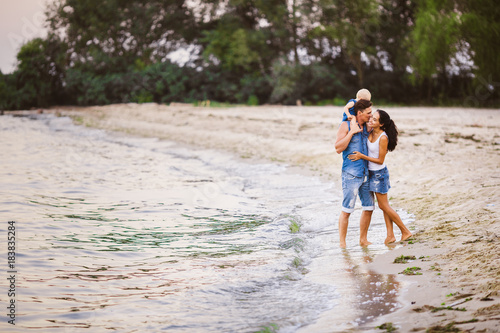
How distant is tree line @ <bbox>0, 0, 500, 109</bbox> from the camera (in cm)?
2152

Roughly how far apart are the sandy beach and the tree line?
442cm

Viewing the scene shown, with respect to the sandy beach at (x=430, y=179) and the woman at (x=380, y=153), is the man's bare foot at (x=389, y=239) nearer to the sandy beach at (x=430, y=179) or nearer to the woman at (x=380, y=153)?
the woman at (x=380, y=153)

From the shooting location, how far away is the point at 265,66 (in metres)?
32.4

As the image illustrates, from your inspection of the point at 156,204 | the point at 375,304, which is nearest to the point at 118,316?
the point at 375,304

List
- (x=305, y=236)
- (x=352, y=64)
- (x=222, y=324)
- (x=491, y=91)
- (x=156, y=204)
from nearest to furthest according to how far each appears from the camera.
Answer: (x=222, y=324) < (x=305, y=236) < (x=156, y=204) < (x=491, y=91) < (x=352, y=64)

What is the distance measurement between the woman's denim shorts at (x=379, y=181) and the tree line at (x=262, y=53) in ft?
53.7

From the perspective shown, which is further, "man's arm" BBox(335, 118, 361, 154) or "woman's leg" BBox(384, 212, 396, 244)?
"woman's leg" BBox(384, 212, 396, 244)

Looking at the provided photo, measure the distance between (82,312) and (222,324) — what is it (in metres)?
1.24

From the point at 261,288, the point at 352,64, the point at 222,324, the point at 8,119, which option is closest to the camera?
the point at 222,324

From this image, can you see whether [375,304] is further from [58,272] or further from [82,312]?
[58,272]

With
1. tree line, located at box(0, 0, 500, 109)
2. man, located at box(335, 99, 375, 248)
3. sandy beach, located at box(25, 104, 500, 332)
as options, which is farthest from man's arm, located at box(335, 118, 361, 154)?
tree line, located at box(0, 0, 500, 109)

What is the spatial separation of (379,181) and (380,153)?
33 cm

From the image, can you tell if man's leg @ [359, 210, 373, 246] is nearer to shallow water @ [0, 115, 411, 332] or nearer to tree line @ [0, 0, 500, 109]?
shallow water @ [0, 115, 411, 332]

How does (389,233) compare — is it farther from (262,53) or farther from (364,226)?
(262,53)
